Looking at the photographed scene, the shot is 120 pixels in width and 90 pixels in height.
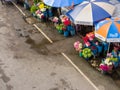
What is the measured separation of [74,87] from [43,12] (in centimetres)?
581

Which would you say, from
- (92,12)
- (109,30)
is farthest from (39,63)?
(109,30)

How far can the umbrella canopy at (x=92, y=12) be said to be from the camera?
1177 cm

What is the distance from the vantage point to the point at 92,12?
11.9 metres

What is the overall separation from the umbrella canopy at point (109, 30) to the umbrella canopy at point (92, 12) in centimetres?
57

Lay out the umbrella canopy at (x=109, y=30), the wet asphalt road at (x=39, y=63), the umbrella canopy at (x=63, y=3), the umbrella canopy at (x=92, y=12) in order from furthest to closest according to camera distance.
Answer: the umbrella canopy at (x=63, y=3) → the umbrella canopy at (x=92, y=12) → the wet asphalt road at (x=39, y=63) → the umbrella canopy at (x=109, y=30)

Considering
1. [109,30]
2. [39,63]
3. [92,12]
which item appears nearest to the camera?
[109,30]

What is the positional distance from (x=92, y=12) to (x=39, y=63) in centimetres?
322

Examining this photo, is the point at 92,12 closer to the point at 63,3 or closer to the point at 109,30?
the point at 109,30

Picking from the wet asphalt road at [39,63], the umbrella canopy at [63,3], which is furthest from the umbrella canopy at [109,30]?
the umbrella canopy at [63,3]

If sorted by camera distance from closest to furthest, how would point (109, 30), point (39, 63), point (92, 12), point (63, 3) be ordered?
point (109, 30) → point (92, 12) → point (39, 63) → point (63, 3)

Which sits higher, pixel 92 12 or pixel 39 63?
pixel 92 12

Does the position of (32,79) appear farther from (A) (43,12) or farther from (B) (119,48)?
(A) (43,12)

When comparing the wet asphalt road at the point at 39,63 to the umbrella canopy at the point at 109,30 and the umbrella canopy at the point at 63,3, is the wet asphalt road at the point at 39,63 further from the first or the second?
the umbrella canopy at the point at 63,3

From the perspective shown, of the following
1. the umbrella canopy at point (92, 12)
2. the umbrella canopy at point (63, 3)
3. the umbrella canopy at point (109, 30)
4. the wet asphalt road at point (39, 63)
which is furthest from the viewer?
the umbrella canopy at point (63, 3)
